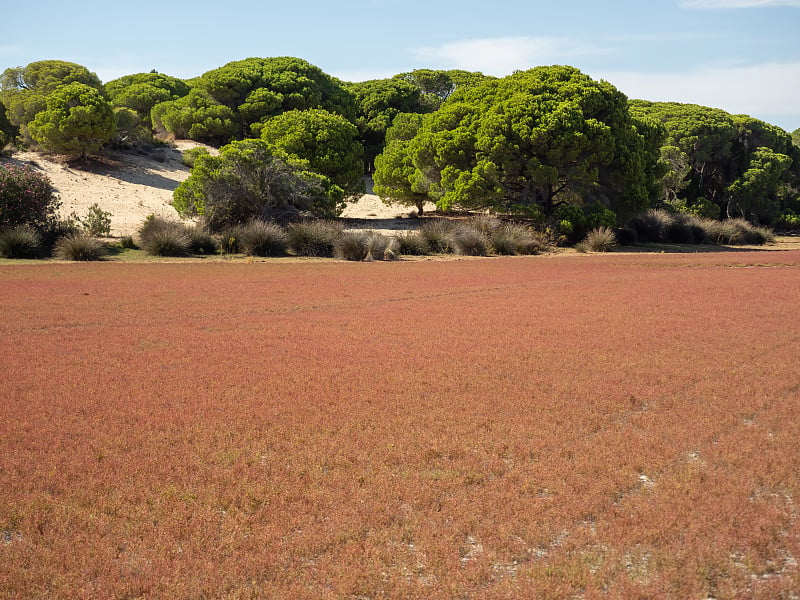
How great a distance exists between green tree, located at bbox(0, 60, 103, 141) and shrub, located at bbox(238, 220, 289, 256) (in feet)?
74.9

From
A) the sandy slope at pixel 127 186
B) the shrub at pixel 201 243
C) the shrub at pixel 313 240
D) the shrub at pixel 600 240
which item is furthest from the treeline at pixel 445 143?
the shrub at pixel 313 240

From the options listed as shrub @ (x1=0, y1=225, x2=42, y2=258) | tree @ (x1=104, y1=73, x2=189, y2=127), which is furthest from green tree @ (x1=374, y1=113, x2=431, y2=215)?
tree @ (x1=104, y1=73, x2=189, y2=127)

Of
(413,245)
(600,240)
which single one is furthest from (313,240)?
(600,240)

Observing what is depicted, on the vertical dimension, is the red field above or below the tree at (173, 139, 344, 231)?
below

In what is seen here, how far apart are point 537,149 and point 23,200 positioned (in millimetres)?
20594

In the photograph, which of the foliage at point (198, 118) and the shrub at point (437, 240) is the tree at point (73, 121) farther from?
the shrub at point (437, 240)

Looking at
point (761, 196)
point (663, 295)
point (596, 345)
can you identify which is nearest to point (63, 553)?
point (596, 345)

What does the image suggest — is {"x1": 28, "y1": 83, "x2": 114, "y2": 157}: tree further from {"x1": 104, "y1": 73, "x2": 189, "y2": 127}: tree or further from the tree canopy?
the tree canopy

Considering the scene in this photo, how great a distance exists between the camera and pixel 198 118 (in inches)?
1781

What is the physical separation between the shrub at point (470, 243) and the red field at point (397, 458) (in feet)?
51.7

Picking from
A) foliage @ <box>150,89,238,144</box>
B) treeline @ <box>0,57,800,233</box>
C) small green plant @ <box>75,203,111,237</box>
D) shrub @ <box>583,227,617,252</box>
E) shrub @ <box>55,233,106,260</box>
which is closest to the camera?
shrub @ <box>55,233,106,260</box>

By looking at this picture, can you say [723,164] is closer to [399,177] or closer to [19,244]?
[399,177]

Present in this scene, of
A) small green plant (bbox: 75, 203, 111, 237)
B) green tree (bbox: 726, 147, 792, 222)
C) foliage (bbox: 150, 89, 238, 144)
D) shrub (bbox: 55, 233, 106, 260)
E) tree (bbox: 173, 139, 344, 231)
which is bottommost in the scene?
shrub (bbox: 55, 233, 106, 260)

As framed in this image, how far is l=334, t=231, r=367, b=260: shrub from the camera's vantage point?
24.5m
